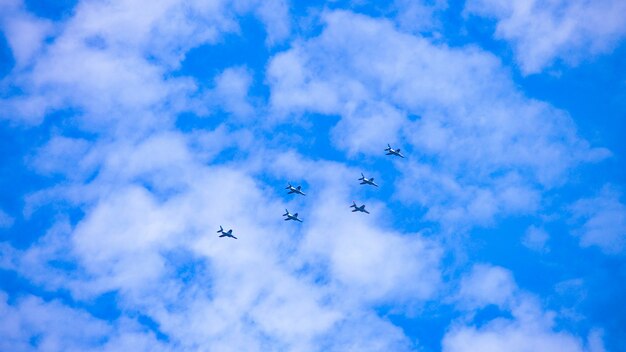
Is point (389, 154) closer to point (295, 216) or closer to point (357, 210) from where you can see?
point (357, 210)

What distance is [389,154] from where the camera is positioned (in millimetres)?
164500

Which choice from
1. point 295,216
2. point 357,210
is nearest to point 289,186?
point 295,216

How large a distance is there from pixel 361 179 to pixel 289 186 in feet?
68.5

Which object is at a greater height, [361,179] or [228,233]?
[361,179]

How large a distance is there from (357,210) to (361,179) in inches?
347

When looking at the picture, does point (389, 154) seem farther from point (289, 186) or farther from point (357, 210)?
point (289, 186)

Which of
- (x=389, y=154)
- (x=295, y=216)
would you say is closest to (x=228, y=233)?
(x=295, y=216)

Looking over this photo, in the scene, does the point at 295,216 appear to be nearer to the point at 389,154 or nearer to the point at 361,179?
the point at 361,179

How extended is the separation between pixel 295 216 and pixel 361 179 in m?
21.3

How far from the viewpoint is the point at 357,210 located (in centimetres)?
16562

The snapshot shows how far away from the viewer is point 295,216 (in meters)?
166

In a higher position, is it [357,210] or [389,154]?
[389,154]

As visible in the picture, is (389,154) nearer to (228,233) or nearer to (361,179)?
(361,179)

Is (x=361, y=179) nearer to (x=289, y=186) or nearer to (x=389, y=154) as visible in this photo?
(x=389, y=154)
